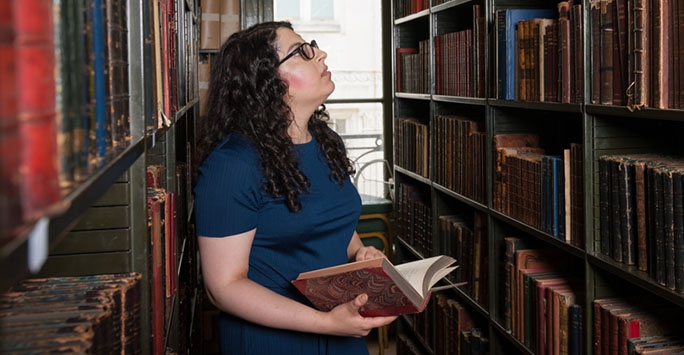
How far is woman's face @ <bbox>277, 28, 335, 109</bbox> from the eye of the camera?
179 centimetres

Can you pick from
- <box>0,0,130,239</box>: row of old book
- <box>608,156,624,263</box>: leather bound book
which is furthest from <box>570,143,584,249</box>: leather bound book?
<box>0,0,130,239</box>: row of old book

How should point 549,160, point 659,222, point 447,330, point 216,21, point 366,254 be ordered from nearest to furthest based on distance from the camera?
point 659,222, point 366,254, point 549,160, point 447,330, point 216,21

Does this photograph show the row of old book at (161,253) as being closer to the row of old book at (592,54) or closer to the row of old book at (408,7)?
the row of old book at (592,54)

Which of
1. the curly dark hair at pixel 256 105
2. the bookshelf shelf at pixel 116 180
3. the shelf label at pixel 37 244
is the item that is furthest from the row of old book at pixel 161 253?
the shelf label at pixel 37 244

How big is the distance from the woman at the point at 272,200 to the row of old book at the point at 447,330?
3.73 feet

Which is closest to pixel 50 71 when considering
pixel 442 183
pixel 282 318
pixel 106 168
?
pixel 106 168

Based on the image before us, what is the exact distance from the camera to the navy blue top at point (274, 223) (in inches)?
60.7

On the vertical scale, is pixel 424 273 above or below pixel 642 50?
below

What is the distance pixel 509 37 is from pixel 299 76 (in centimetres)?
85

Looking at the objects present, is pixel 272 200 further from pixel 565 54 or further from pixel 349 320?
pixel 565 54

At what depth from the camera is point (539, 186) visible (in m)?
2.13

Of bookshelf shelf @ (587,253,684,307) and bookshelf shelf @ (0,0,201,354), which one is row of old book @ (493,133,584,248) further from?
bookshelf shelf @ (0,0,201,354)

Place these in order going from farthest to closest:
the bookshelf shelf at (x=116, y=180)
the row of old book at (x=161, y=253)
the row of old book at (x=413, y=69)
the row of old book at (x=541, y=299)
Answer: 1. the row of old book at (x=413, y=69)
2. the row of old book at (x=541, y=299)
3. the row of old book at (x=161, y=253)
4. the bookshelf shelf at (x=116, y=180)

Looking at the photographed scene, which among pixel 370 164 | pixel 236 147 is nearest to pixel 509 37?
pixel 236 147
